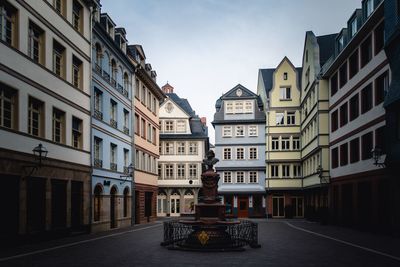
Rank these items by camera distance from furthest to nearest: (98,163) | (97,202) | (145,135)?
(145,135)
(98,163)
(97,202)

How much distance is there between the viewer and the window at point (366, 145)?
30141mm

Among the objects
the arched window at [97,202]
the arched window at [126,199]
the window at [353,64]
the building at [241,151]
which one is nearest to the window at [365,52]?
the window at [353,64]

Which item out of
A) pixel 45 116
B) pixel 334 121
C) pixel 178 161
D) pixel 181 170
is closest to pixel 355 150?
pixel 334 121

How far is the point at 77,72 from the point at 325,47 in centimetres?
2877

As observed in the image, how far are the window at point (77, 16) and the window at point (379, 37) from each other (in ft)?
56.7

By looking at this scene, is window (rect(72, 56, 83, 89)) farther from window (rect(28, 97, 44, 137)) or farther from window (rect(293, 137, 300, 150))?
window (rect(293, 137, 300, 150))

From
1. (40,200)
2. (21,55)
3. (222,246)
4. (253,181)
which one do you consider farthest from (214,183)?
(253,181)

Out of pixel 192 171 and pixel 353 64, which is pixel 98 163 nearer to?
pixel 353 64

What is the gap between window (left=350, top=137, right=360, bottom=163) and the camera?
32531 millimetres

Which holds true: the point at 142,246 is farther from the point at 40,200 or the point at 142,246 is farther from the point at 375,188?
the point at 375,188

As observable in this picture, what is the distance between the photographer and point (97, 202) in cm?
3092

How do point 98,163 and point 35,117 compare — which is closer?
point 35,117

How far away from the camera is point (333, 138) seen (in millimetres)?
39688

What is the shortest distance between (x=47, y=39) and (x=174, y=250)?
1207 cm
